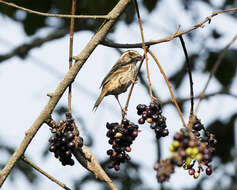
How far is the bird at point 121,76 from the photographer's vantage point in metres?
5.61

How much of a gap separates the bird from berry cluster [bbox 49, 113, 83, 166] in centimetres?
282

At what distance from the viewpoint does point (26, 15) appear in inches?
173

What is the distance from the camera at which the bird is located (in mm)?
5605

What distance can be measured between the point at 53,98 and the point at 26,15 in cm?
195

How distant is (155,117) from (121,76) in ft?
10.2

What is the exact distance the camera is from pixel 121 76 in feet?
18.7

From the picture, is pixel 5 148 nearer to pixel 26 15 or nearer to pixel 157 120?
pixel 26 15

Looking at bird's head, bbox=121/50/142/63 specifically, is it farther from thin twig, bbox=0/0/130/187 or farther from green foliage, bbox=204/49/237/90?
thin twig, bbox=0/0/130/187

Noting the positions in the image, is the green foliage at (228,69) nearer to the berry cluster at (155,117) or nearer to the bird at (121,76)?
the bird at (121,76)

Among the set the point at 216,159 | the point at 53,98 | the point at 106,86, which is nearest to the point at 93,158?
the point at 53,98

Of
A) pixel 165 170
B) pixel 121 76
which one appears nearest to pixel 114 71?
pixel 121 76

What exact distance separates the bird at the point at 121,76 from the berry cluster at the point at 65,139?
2.82 m

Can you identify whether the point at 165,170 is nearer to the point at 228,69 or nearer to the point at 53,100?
the point at 53,100

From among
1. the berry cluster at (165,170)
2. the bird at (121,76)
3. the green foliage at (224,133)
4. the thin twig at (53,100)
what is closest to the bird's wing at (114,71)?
the bird at (121,76)
